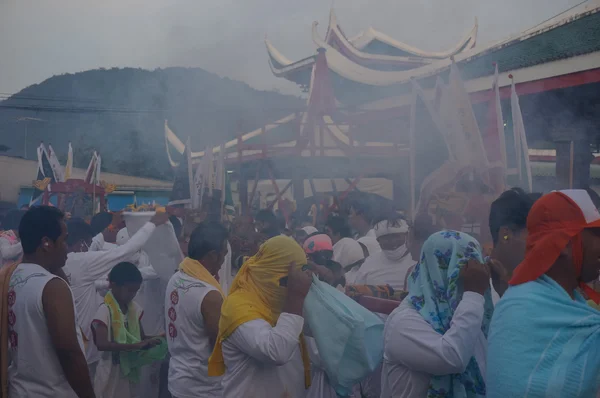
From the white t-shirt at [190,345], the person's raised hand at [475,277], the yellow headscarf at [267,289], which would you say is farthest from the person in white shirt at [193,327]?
the person's raised hand at [475,277]

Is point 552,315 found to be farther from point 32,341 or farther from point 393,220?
point 393,220

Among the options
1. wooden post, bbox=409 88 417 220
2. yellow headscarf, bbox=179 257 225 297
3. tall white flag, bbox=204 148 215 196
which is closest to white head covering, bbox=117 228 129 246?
tall white flag, bbox=204 148 215 196

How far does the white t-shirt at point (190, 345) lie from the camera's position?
2811mm

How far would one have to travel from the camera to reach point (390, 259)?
4035mm

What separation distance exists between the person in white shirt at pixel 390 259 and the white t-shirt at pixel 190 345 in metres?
1.42

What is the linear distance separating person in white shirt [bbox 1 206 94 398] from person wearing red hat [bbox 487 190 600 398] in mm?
1723

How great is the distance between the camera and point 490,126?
429 centimetres

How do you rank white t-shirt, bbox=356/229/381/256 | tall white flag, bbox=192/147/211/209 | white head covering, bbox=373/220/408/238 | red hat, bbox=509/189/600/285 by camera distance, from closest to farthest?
1. red hat, bbox=509/189/600/285
2. white head covering, bbox=373/220/408/238
3. white t-shirt, bbox=356/229/381/256
4. tall white flag, bbox=192/147/211/209

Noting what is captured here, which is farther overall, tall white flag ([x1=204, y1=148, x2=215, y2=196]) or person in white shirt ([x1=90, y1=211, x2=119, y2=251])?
tall white flag ([x1=204, y1=148, x2=215, y2=196])

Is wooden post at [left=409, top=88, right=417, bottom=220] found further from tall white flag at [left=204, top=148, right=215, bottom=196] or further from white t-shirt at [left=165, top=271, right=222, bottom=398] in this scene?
tall white flag at [left=204, top=148, right=215, bottom=196]

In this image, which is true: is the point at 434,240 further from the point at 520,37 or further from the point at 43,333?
the point at 520,37

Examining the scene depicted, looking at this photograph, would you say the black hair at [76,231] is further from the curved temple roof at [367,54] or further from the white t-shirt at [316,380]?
the curved temple roof at [367,54]

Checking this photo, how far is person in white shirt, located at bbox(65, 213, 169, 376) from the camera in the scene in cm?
368

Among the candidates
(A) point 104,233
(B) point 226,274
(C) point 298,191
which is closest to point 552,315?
(B) point 226,274
